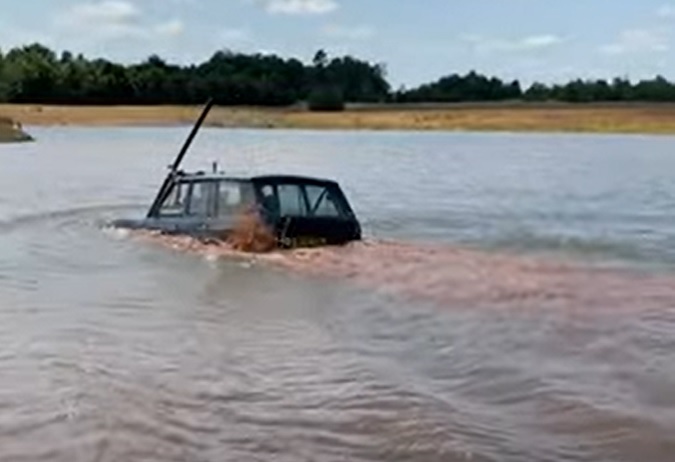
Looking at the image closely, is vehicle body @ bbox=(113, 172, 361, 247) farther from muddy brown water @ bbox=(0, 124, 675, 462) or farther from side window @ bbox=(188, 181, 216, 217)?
muddy brown water @ bbox=(0, 124, 675, 462)

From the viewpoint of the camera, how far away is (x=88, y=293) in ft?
54.5

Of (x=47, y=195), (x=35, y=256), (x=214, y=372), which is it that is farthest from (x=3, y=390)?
(x=47, y=195)

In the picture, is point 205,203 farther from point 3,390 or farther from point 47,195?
point 47,195

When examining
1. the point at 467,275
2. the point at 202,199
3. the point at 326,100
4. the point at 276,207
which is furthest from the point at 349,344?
the point at 326,100

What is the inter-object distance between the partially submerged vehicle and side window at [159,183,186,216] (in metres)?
0.25

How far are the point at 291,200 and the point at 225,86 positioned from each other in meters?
124

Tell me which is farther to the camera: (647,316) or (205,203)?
(205,203)

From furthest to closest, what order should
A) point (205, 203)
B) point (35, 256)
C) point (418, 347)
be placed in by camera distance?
point (35, 256) → point (205, 203) → point (418, 347)

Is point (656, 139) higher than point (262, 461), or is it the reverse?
point (262, 461)

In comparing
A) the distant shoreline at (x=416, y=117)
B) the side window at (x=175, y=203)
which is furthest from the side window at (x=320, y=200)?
the distant shoreline at (x=416, y=117)

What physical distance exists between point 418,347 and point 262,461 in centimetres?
417

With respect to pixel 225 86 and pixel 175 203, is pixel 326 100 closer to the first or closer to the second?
pixel 225 86

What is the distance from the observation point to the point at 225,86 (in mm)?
142000

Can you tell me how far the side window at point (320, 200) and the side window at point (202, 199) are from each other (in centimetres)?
131
